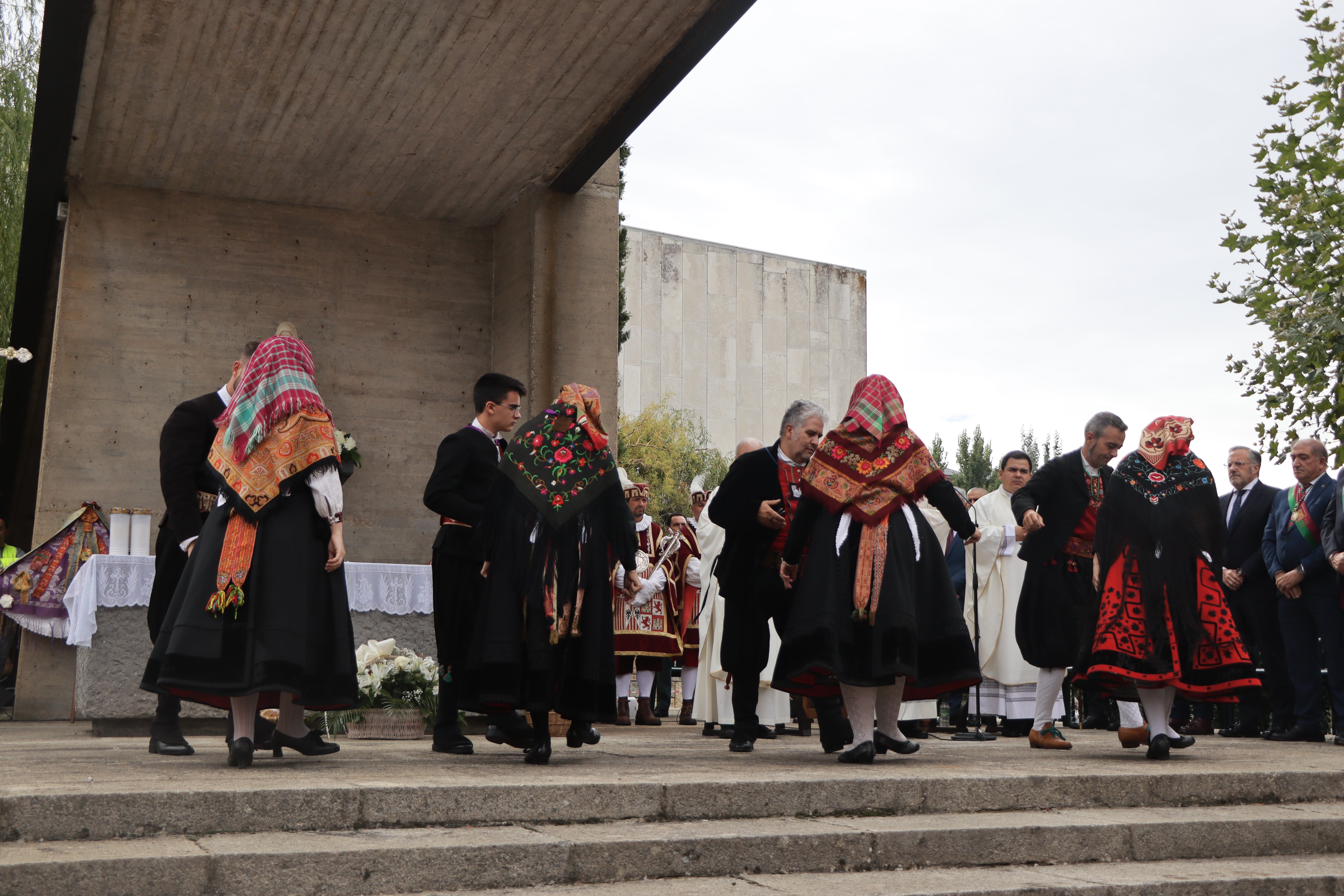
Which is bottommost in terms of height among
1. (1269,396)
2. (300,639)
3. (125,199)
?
(300,639)

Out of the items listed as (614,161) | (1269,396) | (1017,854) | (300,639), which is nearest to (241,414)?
(300,639)

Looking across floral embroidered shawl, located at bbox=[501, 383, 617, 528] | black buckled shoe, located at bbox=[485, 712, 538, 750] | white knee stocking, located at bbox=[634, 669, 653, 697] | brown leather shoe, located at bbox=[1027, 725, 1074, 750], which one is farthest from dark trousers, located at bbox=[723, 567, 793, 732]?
white knee stocking, located at bbox=[634, 669, 653, 697]

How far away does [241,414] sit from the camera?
560 centimetres

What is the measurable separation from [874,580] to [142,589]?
5.44 metres

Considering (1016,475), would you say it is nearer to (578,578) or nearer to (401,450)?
(578,578)

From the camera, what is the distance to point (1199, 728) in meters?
10.4

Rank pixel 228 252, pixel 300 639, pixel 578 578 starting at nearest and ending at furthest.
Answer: pixel 300 639 < pixel 578 578 < pixel 228 252

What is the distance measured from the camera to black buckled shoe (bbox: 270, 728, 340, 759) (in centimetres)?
583

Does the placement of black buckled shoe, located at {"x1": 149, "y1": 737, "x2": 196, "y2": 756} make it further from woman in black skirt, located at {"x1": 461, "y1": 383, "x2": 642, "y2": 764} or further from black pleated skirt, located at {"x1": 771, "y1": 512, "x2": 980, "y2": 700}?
black pleated skirt, located at {"x1": 771, "y1": 512, "x2": 980, "y2": 700}

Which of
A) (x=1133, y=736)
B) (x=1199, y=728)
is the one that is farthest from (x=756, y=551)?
(x=1199, y=728)

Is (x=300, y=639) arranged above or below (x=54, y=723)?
above

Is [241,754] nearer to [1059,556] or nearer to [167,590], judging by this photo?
[167,590]

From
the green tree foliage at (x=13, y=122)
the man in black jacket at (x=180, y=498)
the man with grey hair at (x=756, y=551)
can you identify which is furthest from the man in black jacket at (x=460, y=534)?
the green tree foliage at (x=13, y=122)

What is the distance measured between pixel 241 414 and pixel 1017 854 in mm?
3838
